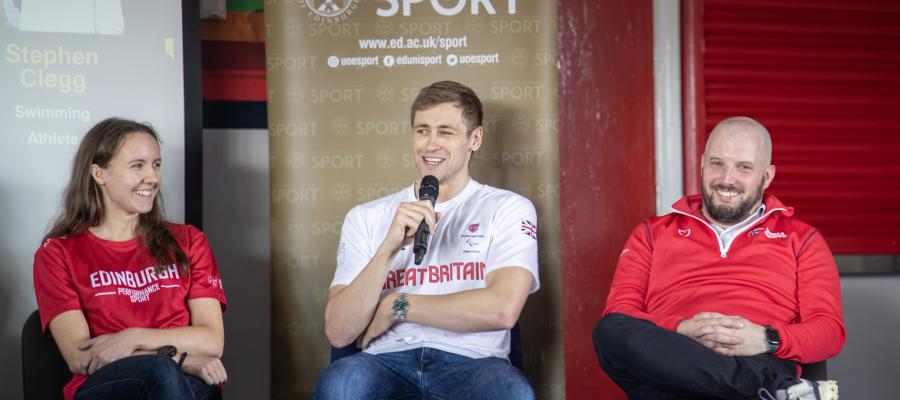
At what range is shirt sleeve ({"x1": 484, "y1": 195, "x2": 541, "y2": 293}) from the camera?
2689 mm

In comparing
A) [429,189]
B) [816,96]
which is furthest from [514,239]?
[816,96]

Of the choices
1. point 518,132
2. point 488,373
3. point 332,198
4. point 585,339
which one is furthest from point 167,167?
point 585,339

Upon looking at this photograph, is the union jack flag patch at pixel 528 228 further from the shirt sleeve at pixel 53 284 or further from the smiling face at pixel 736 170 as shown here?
the shirt sleeve at pixel 53 284

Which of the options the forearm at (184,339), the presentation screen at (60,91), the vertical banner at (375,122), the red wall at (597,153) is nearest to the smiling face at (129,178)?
the forearm at (184,339)

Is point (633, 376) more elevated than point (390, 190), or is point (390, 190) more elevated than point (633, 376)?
point (390, 190)

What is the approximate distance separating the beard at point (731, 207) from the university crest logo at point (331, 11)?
62.4 inches

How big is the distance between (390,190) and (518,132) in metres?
0.58

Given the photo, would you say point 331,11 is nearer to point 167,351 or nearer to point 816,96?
point 167,351

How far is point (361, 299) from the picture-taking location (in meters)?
2.59

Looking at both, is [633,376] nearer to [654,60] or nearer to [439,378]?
[439,378]

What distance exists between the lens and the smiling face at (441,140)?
9.41ft

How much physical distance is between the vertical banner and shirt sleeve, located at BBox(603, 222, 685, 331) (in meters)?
0.55

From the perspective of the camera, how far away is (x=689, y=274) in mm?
2816

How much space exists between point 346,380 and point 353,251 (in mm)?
506
